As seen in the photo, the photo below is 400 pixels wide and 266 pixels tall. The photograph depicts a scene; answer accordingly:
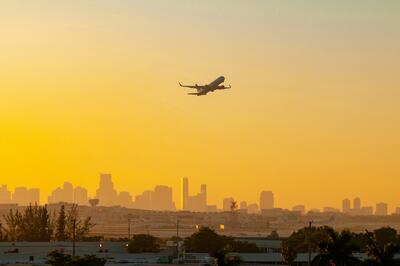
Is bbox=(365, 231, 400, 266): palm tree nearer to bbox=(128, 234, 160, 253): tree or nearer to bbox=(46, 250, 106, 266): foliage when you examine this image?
bbox=(46, 250, 106, 266): foliage

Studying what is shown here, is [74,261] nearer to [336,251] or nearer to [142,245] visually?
[336,251]

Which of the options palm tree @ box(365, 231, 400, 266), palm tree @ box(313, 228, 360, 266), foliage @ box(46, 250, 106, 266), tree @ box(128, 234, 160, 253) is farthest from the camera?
tree @ box(128, 234, 160, 253)

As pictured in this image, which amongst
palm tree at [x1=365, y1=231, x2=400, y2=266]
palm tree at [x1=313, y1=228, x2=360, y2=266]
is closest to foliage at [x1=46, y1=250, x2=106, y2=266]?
palm tree at [x1=313, y1=228, x2=360, y2=266]

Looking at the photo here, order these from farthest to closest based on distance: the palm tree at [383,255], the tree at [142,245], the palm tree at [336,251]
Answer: the tree at [142,245] < the palm tree at [336,251] < the palm tree at [383,255]

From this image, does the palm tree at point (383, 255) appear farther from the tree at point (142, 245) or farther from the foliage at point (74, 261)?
the tree at point (142, 245)

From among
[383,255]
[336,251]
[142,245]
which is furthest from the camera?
[142,245]

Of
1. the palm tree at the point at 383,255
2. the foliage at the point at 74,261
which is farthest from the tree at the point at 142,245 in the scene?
the palm tree at the point at 383,255

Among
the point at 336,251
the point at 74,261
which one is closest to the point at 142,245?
the point at 74,261

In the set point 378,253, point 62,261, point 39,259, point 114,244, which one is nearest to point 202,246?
point 114,244

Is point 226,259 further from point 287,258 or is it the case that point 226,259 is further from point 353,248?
point 287,258
